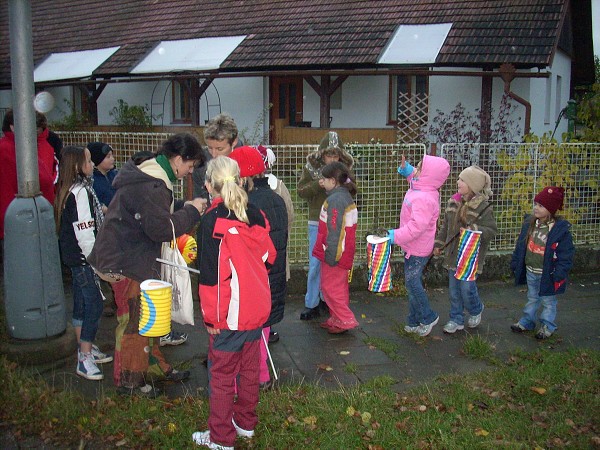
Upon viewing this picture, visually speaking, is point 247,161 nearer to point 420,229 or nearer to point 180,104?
point 420,229

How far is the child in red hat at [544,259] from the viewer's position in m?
5.79

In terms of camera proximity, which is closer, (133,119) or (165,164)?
(165,164)

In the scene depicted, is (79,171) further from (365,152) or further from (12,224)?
(365,152)

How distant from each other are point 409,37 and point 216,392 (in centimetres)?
1391

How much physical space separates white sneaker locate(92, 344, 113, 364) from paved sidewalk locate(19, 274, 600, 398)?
0.22 ft

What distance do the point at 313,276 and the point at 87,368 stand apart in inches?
93.5

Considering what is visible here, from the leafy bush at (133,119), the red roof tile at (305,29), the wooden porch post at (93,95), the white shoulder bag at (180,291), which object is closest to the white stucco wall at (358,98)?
the wooden porch post at (93,95)

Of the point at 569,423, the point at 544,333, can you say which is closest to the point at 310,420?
the point at 569,423

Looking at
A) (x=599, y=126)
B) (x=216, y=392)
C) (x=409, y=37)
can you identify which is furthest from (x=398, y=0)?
(x=216, y=392)

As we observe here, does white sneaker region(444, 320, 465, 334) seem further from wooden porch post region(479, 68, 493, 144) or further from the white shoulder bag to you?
wooden porch post region(479, 68, 493, 144)

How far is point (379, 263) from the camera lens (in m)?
5.60

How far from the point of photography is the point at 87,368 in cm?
486

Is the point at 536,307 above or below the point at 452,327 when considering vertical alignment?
above

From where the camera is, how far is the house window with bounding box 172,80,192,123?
21.6m
